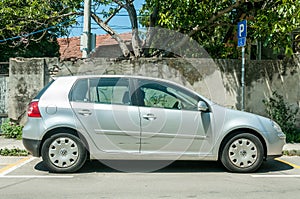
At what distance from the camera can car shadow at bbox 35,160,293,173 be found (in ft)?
21.1

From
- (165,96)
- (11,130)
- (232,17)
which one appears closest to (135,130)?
(165,96)

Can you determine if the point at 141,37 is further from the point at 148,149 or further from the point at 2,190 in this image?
the point at 2,190

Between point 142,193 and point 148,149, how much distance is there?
3.64ft

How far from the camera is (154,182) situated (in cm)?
566

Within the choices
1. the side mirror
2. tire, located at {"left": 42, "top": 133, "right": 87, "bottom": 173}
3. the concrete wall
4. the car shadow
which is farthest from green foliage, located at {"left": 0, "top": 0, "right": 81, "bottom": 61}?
the side mirror

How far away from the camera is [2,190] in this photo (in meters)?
5.18

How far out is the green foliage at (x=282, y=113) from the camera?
380 inches

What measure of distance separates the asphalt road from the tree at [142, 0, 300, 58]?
3370 millimetres

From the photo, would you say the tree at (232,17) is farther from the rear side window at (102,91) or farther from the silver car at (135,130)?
the rear side window at (102,91)

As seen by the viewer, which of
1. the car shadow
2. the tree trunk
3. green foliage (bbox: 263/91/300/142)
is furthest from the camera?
the tree trunk

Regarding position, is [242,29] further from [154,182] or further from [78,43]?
[78,43]

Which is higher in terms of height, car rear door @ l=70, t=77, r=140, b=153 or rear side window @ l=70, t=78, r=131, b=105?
rear side window @ l=70, t=78, r=131, b=105

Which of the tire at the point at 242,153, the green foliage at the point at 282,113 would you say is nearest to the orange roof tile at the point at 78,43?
the green foliage at the point at 282,113

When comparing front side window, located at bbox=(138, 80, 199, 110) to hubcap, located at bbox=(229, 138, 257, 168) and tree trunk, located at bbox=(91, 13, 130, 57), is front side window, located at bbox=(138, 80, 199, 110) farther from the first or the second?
tree trunk, located at bbox=(91, 13, 130, 57)
